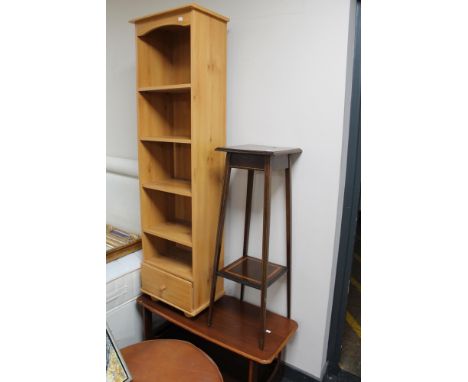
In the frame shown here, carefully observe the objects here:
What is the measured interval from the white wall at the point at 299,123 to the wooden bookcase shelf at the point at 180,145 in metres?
0.15

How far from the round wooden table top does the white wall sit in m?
0.60

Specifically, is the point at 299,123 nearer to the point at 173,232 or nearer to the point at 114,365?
the point at 173,232

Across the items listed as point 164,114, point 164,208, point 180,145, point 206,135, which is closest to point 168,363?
point 164,208

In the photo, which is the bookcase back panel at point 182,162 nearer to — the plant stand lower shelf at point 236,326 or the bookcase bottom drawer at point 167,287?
the bookcase bottom drawer at point 167,287

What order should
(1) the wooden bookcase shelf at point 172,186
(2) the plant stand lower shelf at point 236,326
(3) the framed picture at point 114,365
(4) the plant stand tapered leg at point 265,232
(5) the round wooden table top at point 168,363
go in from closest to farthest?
(3) the framed picture at point 114,365, (5) the round wooden table top at point 168,363, (4) the plant stand tapered leg at point 265,232, (2) the plant stand lower shelf at point 236,326, (1) the wooden bookcase shelf at point 172,186

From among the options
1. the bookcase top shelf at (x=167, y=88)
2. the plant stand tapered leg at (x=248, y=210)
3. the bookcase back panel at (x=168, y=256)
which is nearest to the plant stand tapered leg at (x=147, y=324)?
the bookcase back panel at (x=168, y=256)

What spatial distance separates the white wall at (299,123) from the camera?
1485 millimetres

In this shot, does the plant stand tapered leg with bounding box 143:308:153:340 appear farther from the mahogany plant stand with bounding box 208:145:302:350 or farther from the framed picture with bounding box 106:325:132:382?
the framed picture with bounding box 106:325:132:382

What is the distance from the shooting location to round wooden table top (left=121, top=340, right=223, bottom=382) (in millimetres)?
1290

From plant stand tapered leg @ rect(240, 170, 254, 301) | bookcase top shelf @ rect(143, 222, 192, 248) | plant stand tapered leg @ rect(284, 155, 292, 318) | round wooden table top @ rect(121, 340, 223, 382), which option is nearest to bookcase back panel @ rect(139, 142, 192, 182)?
bookcase top shelf @ rect(143, 222, 192, 248)

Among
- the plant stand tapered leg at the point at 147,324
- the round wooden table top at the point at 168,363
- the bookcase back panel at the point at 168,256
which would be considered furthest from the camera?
the plant stand tapered leg at the point at 147,324

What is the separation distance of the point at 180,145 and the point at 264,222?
2.74 ft
